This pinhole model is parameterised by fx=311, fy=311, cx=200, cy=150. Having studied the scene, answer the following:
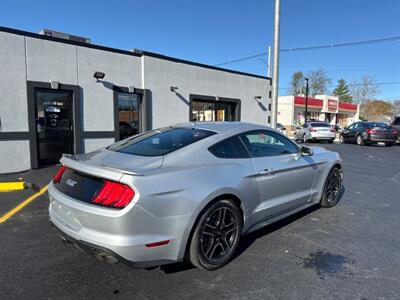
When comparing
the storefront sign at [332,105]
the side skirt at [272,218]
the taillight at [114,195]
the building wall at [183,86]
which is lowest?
the side skirt at [272,218]

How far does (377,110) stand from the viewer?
92.7m

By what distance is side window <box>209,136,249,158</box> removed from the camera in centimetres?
344

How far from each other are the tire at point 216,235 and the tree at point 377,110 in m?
90.8

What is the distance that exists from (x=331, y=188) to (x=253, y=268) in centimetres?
278

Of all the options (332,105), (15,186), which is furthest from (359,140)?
(332,105)

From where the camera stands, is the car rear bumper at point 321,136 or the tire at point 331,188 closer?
the tire at point 331,188

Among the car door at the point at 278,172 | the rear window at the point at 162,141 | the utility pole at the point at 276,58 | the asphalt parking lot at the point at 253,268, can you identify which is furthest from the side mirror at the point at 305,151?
the utility pole at the point at 276,58

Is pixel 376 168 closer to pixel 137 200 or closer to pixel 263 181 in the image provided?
pixel 263 181

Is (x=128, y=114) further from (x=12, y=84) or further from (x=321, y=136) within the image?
(x=321, y=136)

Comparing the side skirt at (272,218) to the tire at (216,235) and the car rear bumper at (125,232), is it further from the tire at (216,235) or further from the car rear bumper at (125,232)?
the car rear bumper at (125,232)

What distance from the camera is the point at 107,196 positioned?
271 cm

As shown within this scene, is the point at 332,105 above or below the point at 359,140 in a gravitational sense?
above

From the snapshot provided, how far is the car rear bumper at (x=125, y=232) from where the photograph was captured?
2.59 m

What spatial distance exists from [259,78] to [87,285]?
45.7 feet
